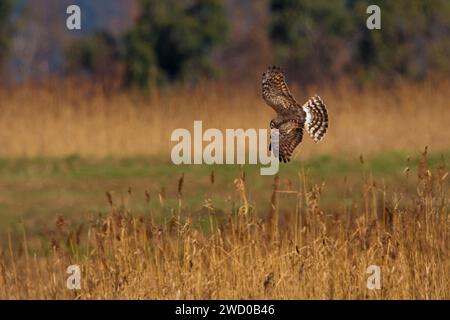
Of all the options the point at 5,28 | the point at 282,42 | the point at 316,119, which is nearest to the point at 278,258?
the point at 316,119

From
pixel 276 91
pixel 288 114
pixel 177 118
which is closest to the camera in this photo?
pixel 288 114

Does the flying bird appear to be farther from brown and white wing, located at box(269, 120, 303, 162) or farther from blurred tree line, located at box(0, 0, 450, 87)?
blurred tree line, located at box(0, 0, 450, 87)

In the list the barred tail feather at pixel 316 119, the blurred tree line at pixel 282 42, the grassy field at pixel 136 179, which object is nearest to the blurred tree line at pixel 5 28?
the blurred tree line at pixel 282 42

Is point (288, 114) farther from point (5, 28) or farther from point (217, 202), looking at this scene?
point (5, 28)

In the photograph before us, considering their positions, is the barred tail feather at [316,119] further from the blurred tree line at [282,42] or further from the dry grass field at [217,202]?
Answer: the blurred tree line at [282,42]

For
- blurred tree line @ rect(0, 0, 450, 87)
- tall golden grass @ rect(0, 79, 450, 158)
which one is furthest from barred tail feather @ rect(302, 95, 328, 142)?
blurred tree line @ rect(0, 0, 450, 87)

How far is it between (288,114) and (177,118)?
400 inches

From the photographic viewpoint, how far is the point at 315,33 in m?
30.7

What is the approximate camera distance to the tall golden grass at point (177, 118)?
56.2ft

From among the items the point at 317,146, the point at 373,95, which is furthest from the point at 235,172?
the point at 373,95

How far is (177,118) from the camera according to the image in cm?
1786

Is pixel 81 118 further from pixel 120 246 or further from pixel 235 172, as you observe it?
pixel 120 246

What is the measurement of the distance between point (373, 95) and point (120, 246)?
35.2ft

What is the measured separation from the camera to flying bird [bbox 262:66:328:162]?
299 inches
